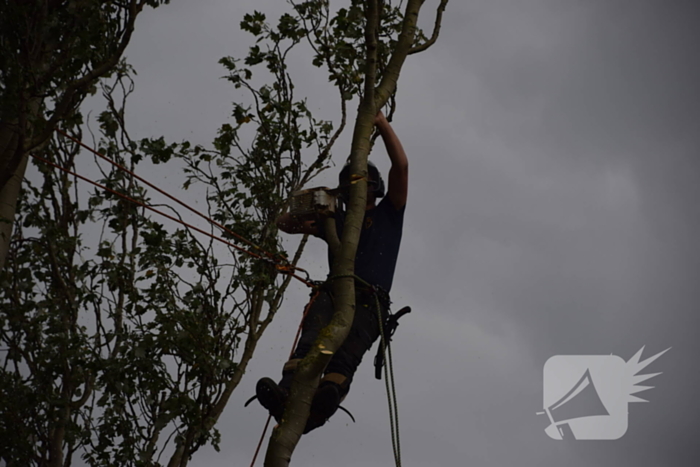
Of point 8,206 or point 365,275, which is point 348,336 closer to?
point 365,275

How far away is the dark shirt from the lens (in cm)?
491

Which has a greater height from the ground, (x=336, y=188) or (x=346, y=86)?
(x=346, y=86)

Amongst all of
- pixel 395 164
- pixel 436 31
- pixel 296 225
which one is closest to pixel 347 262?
pixel 395 164

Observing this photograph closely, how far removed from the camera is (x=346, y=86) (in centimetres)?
725

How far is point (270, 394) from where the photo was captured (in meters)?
4.26

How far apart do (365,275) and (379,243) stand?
22 centimetres

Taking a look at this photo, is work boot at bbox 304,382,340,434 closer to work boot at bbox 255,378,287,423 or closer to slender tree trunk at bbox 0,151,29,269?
work boot at bbox 255,378,287,423

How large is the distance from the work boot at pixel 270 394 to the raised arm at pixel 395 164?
1362mm

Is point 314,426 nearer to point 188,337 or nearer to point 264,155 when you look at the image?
point 188,337

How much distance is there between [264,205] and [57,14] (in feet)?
9.57

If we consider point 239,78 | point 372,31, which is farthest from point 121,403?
point 372,31

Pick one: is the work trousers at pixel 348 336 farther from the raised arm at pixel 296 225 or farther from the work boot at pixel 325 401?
the raised arm at pixel 296 225

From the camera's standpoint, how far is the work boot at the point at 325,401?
14.1ft

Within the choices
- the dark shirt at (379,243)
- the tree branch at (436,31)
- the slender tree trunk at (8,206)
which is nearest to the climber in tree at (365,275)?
the dark shirt at (379,243)
